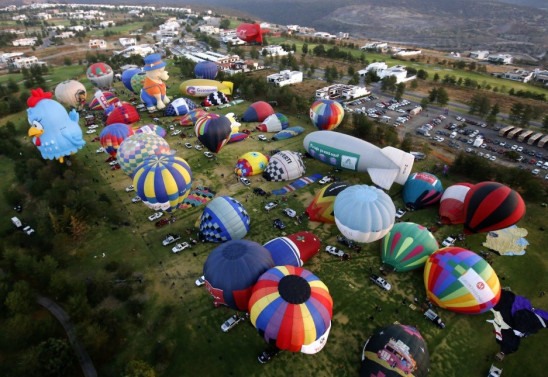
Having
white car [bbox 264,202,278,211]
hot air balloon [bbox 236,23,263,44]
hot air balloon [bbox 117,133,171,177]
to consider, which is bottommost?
white car [bbox 264,202,278,211]

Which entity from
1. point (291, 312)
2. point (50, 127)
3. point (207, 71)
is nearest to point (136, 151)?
point (50, 127)

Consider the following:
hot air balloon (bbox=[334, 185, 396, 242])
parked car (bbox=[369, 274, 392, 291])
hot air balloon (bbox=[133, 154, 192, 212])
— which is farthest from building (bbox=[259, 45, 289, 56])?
parked car (bbox=[369, 274, 392, 291])

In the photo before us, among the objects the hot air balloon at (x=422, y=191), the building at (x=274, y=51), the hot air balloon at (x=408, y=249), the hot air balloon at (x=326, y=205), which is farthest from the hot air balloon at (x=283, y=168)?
the building at (x=274, y=51)

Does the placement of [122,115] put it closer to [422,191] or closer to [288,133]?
[288,133]

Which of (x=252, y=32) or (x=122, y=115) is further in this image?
(x=252, y=32)

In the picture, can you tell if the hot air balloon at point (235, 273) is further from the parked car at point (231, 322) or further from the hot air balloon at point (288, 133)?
the hot air balloon at point (288, 133)

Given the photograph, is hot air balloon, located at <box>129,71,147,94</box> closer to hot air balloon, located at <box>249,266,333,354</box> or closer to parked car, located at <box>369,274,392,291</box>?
hot air balloon, located at <box>249,266,333,354</box>
